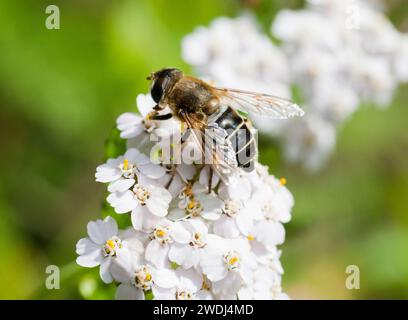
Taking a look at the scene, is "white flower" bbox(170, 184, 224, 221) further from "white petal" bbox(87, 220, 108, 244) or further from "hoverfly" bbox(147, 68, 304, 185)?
"white petal" bbox(87, 220, 108, 244)

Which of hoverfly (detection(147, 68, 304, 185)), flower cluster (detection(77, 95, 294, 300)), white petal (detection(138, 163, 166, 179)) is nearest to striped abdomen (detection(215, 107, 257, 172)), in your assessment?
hoverfly (detection(147, 68, 304, 185))

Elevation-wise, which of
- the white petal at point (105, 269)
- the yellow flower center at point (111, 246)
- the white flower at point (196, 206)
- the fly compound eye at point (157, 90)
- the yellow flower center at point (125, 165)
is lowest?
the white petal at point (105, 269)

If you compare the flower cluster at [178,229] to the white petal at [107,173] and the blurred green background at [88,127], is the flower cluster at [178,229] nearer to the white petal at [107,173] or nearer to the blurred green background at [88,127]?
the white petal at [107,173]

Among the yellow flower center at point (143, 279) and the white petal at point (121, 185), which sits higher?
the white petal at point (121, 185)

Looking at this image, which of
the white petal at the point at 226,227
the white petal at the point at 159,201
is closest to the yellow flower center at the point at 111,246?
the white petal at the point at 159,201

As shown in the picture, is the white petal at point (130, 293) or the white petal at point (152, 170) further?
the white petal at point (152, 170)
